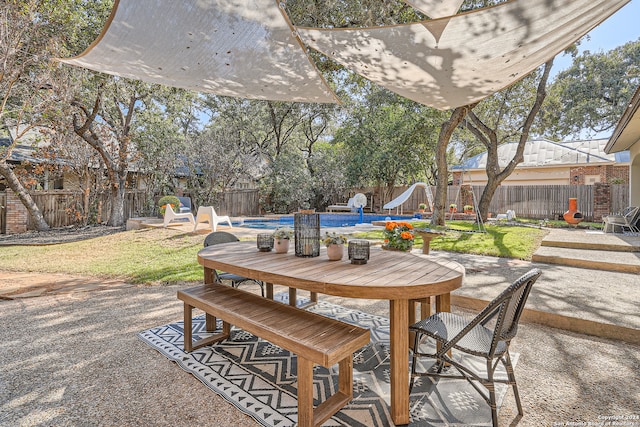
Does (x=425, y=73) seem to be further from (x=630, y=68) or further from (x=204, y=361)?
(x=630, y=68)

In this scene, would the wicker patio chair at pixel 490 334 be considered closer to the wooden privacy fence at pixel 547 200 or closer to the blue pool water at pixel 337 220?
the wooden privacy fence at pixel 547 200

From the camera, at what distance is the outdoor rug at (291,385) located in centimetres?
171

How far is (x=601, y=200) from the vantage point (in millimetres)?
11281

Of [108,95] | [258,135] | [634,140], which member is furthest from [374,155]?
[108,95]

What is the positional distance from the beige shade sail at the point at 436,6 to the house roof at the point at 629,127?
9.64ft

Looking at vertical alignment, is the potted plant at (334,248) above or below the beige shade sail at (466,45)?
below

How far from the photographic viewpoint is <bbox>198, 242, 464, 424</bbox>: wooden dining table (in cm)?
164

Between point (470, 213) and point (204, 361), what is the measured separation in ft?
40.5

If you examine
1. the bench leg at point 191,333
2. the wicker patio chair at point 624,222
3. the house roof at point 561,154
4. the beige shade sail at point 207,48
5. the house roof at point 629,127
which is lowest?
the bench leg at point 191,333

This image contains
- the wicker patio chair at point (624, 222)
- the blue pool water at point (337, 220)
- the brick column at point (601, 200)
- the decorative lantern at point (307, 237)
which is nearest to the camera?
the decorative lantern at point (307, 237)

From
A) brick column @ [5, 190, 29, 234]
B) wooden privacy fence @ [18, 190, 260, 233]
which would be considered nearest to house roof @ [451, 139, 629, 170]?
wooden privacy fence @ [18, 190, 260, 233]

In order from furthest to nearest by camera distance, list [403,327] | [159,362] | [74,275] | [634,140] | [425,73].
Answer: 1. [634,140]
2. [74,275]
3. [425,73]
4. [159,362]
5. [403,327]

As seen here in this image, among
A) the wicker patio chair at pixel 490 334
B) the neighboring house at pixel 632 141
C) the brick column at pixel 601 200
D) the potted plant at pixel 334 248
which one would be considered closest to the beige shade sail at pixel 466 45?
Result: the potted plant at pixel 334 248

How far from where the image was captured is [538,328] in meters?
2.91
